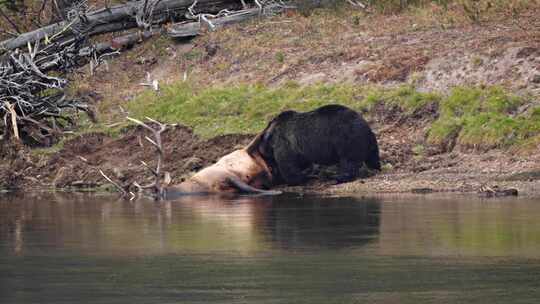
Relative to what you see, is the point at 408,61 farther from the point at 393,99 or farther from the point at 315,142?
the point at 315,142

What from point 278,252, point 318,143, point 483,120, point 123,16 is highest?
point 123,16

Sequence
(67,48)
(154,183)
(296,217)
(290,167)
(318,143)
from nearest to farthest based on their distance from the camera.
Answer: (296,217) → (154,183) → (318,143) → (290,167) → (67,48)

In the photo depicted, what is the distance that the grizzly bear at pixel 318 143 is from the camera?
2144 centimetres

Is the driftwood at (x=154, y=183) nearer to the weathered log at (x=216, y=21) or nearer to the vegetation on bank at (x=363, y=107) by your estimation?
the vegetation on bank at (x=363, y=107)

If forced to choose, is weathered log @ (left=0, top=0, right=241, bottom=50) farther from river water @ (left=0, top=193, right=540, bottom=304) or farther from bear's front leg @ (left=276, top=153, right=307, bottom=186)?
river water @ (left=0, top=193, right=540, bottom=304)

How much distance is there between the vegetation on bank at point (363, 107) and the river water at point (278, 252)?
346 cm

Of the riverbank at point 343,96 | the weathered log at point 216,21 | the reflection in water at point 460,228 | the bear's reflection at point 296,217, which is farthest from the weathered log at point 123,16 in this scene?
the reflection in water at point 460,228

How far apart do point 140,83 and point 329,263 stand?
16.3m

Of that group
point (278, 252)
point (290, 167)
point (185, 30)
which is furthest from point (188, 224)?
point (185, 30)

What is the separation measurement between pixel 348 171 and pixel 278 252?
7.93m

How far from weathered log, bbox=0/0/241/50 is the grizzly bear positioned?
28.7 feet

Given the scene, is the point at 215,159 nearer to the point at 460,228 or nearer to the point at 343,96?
the point at 343,96

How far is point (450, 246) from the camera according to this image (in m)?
13.7

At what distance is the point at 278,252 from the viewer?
1358cm
